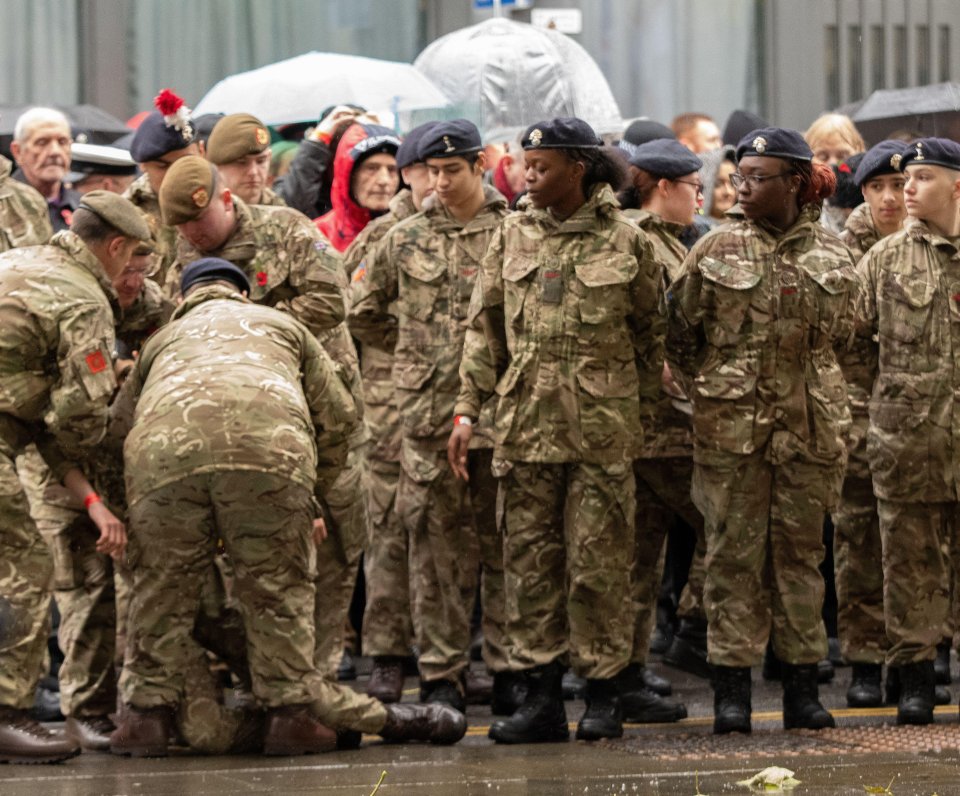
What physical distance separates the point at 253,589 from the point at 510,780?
1218mm

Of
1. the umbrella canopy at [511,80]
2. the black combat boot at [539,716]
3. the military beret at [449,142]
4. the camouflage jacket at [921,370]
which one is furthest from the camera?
the umbrella canopy at [511,80]

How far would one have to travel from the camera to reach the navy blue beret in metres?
9.66

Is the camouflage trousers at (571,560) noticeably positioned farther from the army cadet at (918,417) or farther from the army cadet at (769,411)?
the army cadet at (918,417)

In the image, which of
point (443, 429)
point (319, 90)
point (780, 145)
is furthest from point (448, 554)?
point (319, 90)

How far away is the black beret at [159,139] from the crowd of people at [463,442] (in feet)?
0.06

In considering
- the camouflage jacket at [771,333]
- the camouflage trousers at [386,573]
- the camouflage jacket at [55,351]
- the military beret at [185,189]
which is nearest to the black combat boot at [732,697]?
the camouflage jacket at [771,333]

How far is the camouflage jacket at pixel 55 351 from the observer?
7809 mm

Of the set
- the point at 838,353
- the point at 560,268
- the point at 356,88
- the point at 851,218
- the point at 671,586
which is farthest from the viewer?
the point at 356,88

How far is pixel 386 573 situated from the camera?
9375mm

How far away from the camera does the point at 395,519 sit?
9.38 m

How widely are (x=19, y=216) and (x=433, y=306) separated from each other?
2.16 m

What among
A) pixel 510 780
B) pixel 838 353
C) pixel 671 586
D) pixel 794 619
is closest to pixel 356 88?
pixel 671 586

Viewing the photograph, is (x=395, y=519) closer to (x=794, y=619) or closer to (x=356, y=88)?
(x=794, y=619)

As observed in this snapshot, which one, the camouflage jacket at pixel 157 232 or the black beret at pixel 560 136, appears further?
the camouflage jacket at pixel 157 232
